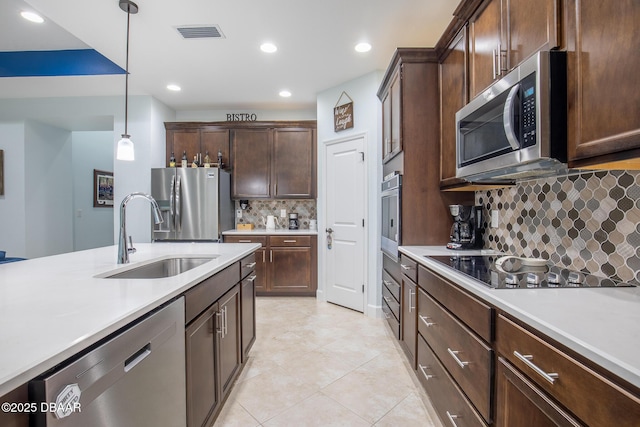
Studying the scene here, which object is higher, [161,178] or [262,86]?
[262,86]

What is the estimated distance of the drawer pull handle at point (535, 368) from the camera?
79 cm

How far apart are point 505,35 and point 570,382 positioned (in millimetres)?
1515

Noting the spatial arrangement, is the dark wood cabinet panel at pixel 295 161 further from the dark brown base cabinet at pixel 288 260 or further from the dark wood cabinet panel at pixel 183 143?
the dark wood cabinet panel at pixel 183 143

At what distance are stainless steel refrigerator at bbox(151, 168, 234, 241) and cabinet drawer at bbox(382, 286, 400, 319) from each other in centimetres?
224

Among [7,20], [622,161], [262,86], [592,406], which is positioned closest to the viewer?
[592,406]

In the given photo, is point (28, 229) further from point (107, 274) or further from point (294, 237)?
point (107, 274)

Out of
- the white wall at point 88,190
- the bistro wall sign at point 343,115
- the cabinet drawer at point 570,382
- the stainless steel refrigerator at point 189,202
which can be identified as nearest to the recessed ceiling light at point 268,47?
the bistro wall sign at point 343,115

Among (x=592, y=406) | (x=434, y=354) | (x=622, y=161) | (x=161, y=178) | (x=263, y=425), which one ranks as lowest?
(x=263, y=425)

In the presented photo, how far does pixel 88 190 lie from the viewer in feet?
18.4

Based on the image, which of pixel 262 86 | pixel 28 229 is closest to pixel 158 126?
pixel 262 86

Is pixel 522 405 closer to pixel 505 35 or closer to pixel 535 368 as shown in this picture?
pixel 535 368

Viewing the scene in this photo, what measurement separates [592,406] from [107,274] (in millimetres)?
1778

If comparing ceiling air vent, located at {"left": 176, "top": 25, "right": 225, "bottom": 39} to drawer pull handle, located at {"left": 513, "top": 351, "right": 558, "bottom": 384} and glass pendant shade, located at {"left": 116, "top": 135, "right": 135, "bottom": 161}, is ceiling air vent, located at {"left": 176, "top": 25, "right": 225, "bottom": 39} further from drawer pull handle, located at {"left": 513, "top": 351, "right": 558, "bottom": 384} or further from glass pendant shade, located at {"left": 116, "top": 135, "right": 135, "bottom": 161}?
drawer pull handle, located at {"left": 513, "top": 351, "right": 558, "bottom": 384}

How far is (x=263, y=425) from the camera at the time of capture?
5.59 ft
